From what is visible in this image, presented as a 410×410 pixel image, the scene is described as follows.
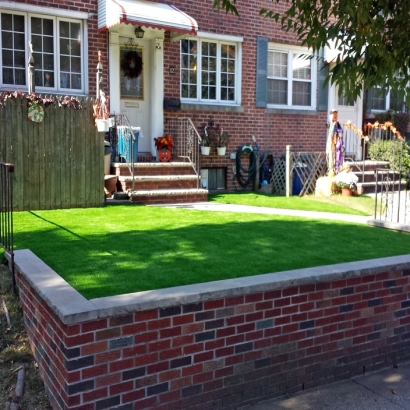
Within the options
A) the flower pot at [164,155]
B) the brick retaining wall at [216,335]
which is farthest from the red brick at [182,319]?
the flower pot at [164,155]

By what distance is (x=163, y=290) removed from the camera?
155 inches

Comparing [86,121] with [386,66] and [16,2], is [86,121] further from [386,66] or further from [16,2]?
[386,66]

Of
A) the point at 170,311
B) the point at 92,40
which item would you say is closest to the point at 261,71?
the point at 92,40

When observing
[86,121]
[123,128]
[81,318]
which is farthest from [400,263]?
[123,128]

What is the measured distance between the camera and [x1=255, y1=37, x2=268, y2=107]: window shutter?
1333 cm

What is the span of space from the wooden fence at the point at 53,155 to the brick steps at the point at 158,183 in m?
→ 0.94

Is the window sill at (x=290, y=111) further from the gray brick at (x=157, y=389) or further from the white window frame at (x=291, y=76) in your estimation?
the gray brick at (x=157, y=389)

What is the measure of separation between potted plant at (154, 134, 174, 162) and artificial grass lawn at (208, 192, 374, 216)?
49.0 inches

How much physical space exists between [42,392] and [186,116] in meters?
9.08

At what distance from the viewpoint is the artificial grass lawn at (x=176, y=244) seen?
456cm

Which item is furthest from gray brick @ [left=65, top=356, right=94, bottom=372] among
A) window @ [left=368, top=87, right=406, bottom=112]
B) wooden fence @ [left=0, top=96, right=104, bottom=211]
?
window @ [left=368, top=87, right=406, bottom=112]

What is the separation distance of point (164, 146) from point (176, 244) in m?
5.77

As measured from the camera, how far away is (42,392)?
12.9 ft

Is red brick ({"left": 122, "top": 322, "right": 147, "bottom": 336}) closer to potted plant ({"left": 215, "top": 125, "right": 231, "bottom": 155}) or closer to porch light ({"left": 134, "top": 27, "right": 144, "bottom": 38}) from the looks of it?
porch light ({"left": 134, "top": 27, "right": 144, "bottom": 38})
